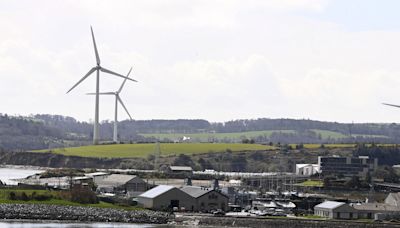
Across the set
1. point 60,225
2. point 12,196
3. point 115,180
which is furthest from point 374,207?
point 115,180

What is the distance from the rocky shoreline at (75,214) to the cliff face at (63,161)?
73.6 metres

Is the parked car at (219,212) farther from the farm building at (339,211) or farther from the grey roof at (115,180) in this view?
the grey roof at (115,180)

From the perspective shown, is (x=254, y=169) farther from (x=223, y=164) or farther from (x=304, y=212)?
(x=304, y=212)

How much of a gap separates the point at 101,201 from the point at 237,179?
150ft

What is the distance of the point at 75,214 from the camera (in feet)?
217

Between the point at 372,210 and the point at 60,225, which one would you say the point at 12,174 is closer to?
the point at 372,210

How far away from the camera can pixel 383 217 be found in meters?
70.1

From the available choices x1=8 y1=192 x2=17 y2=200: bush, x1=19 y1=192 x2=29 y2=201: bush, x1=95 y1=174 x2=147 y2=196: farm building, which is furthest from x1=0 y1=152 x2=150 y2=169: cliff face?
x1=19 y1=192 x2=29 y2=201: bush

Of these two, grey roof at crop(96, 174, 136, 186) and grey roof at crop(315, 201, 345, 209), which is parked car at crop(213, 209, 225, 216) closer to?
grey roof at crop(315, 201, 345, 209)

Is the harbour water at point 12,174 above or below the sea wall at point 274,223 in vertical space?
above

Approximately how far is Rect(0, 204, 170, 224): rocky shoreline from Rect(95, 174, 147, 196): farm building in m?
21.4

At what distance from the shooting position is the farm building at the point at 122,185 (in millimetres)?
92438

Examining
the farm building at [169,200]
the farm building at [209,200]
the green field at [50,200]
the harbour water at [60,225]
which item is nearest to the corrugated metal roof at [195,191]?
the farm building at [209,200]

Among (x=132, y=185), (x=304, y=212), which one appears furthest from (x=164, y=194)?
(x=132, y=185)
